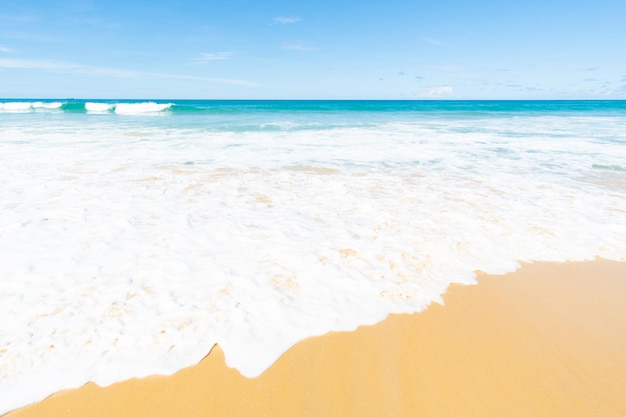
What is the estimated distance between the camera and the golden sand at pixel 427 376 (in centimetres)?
245

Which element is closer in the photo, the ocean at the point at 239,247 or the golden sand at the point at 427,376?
the golden sand at the point at 427,376

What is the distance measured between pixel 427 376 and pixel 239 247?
289cm

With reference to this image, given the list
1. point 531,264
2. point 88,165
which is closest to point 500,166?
point 531,264

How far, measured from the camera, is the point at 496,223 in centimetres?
578

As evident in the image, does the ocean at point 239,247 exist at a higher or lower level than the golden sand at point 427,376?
higher

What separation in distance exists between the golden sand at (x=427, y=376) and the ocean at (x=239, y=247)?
6.4 inches

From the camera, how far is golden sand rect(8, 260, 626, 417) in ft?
8.05

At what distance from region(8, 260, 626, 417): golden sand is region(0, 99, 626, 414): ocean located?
6.4 inches

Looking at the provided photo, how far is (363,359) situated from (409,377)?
38cm

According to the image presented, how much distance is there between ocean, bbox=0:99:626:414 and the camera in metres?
3.02

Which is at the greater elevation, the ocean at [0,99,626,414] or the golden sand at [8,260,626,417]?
the ocean at [0,99,626,414]

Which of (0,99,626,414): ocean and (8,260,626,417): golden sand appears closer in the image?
(8,260,626,417): golden sand

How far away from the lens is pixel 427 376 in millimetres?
2721

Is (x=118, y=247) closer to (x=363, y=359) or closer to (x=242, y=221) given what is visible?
(x=242, y=221)
